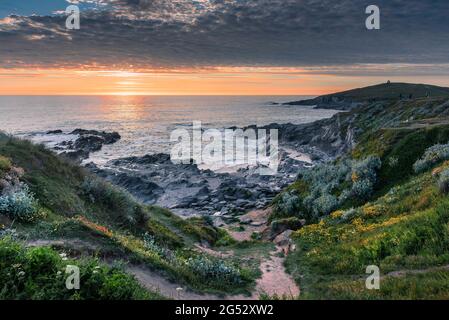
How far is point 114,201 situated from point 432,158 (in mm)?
21129

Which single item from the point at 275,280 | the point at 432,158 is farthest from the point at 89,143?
the point at 275,280

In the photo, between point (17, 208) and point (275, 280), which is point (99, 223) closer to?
point (17, 208)

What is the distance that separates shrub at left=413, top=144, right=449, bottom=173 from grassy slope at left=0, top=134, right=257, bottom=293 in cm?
1437

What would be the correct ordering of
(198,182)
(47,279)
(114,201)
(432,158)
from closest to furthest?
1. (47,279)
2. (114,201)
3. (432,158)
4. (198,182)

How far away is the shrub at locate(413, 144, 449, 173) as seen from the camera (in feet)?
78.1

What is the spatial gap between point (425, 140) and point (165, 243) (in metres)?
22.2

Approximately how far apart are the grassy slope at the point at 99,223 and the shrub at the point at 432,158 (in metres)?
14.4

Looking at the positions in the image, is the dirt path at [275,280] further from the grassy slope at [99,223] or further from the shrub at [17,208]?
the shrub at [17,208]

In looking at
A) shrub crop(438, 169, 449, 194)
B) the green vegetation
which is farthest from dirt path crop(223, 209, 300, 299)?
shrub crop(438, 169, 449, 194)

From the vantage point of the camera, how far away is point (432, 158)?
24.2 meters

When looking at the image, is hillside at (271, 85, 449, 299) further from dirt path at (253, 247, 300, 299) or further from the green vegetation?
the green vegetation
